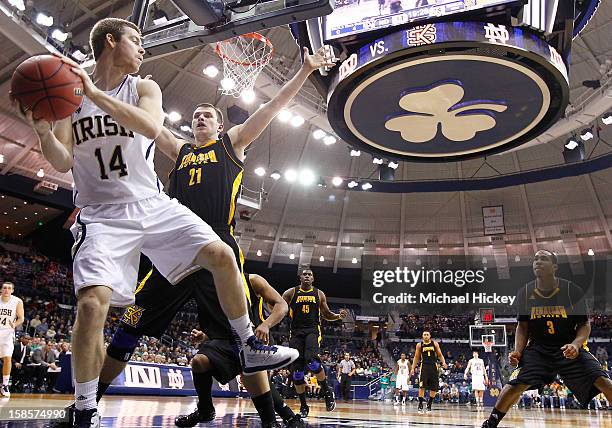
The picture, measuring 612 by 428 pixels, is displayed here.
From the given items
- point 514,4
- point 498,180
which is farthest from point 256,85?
point 498,180

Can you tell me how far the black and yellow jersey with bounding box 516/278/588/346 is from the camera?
4.69 metres

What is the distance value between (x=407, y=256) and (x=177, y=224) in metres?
26.3

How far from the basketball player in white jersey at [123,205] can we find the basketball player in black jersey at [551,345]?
266 centimetres

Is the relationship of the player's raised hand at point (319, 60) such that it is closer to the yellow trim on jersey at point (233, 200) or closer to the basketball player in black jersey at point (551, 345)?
the yellow trim on jersey at point (233, 200)

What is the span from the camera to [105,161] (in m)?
2.83

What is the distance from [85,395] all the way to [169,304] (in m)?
1.09

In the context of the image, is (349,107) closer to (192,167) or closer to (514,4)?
(514,4)

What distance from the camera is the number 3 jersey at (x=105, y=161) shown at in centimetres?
283

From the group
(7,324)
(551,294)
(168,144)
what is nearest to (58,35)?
(7,324)

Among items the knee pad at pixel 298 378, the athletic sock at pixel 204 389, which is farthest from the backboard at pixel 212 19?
the knee pad at pixel 298 378

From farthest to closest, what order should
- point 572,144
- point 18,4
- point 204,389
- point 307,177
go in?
1. point 307,177
2. point 572,144
3. point 18,4
4. point 204,389

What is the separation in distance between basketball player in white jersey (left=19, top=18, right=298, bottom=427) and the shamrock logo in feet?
29.6

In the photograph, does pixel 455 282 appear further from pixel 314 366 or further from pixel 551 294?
pixel 551 294

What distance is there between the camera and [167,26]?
693 centimetres
